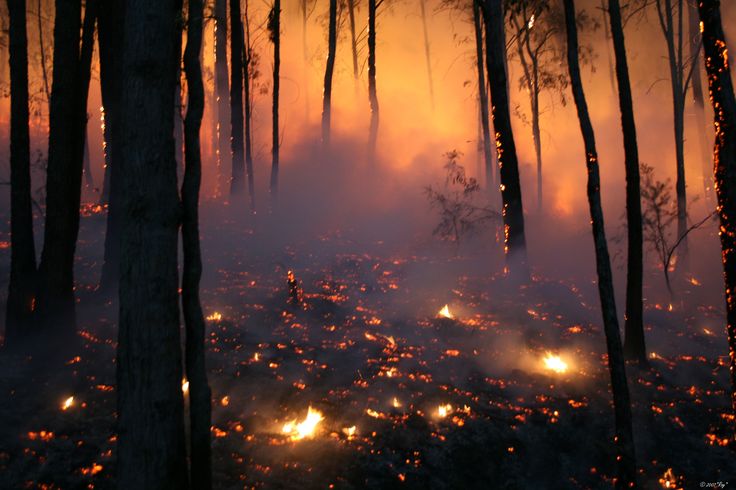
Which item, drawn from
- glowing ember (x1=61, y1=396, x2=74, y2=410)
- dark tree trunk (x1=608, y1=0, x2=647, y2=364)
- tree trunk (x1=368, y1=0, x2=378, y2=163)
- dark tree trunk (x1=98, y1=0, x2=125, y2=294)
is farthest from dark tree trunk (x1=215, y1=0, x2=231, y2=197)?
dark tree trunk (x1=608, y1=0, x2=647, y2=364)

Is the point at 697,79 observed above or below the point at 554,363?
above

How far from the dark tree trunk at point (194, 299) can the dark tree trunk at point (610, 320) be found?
413 centimetres

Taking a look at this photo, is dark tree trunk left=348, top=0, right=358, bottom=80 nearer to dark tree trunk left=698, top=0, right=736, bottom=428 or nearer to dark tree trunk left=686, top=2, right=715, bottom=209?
dark tree trunk left=686, top=2, right=715, bottom=209

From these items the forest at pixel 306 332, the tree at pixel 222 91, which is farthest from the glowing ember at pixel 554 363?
the tree at pixel 222 91

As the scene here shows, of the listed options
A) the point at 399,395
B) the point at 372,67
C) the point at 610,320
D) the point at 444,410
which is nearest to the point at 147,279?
the point at 399,395

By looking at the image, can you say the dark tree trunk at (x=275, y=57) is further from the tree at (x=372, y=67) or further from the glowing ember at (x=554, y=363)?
the glowing ember at (x=554, y=363)

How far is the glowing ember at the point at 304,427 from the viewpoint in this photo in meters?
6.26

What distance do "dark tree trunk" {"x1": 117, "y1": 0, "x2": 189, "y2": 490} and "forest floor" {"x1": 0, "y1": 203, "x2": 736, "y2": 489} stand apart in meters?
1.69

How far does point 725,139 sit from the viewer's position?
418 centimetres

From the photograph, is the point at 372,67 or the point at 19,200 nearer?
the point at 19,200

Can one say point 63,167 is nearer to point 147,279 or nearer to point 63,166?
point 63,166

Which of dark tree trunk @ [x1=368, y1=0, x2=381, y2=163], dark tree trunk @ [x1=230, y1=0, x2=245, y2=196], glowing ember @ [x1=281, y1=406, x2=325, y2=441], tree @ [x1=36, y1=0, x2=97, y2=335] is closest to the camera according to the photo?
glowing ember @ [x1=281, y1=406, x2=325, y2=441]

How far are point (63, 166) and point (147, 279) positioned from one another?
16.2ft

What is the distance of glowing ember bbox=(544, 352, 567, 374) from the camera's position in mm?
8500
